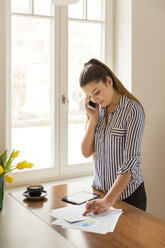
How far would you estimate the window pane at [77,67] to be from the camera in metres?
3.08

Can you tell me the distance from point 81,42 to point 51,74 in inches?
16.7

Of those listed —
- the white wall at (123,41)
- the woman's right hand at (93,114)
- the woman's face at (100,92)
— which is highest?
the white wall at (123,41)

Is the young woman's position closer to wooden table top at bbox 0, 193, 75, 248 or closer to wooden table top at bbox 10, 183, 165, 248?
wooden table top at bbox 10, 183, 165, 248

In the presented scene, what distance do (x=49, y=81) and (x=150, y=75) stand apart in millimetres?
915

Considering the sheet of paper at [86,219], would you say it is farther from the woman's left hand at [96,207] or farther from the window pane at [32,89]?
the window pane at [32,89]

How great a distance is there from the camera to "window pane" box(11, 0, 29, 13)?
2785mm

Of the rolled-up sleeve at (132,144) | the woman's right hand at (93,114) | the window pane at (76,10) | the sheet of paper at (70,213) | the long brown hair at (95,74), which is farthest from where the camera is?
the window pane at (76,10)

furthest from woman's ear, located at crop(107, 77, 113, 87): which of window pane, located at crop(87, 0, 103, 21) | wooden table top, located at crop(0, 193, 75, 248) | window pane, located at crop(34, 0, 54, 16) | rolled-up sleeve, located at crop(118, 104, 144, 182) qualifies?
window pane, located at crop(87, 0, 103, 21)

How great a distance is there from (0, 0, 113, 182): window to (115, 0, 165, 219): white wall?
31 cm

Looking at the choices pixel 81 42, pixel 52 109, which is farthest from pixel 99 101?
pixel 81 42

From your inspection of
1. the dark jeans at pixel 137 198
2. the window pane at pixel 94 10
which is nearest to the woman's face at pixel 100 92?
the dark jeans at pixel 137 198

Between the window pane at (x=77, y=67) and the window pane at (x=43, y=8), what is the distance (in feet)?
0.72

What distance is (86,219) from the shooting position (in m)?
1.68

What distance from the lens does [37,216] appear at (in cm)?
174
